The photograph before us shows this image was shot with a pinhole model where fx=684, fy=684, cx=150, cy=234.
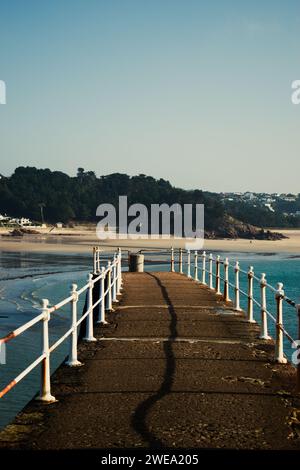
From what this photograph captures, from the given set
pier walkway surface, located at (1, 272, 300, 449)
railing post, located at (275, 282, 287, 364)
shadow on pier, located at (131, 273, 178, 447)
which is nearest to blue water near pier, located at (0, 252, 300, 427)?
pier walkway surface, located at (1, 272, 300, 449)

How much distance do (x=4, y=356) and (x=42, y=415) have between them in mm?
11295

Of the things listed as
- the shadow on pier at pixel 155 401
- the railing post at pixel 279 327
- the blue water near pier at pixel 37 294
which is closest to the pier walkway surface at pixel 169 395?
the shadow on pier at pixel 155 401

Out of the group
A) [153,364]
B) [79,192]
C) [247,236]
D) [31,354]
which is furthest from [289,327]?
[79,192]

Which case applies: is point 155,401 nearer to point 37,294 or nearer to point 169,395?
point 169,395

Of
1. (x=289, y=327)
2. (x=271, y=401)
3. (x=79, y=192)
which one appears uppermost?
(x=79, y=192)

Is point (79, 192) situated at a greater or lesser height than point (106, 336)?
greater

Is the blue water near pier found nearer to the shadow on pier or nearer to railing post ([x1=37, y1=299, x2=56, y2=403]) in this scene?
railing post ([x1=37, y1=299, x2=56, y2=403])

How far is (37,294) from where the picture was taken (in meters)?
36.7

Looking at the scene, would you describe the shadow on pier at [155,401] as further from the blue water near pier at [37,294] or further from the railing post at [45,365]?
the blue water near pier at [37,294]

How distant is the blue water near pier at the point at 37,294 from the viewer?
16859 millimetres

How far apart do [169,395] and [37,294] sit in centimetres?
2877

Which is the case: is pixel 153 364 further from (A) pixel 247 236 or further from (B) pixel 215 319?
(A) pixel 247 236

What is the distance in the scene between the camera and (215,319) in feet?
52.7

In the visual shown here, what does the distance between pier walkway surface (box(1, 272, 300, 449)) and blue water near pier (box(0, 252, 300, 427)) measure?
67.8 inches
